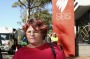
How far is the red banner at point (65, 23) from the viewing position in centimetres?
2347

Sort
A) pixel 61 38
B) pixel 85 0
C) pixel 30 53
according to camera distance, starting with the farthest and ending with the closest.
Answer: pixel 85 0
pixel 61 38
pixel 30 53

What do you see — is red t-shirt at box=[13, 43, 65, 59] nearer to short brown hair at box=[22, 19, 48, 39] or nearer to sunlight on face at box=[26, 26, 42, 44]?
sunlight on face at box=[26, 26, 42, 44]

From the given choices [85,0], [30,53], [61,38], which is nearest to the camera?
[30,53]

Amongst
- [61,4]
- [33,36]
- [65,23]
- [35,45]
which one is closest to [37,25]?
[33,36]

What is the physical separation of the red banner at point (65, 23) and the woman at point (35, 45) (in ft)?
62.4

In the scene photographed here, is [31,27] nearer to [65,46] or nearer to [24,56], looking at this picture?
[24,56]

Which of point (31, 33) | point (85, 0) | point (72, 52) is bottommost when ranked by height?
point (72, 52)

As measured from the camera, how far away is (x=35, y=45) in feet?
14.2

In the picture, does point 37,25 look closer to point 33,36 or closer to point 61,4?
point 33,36

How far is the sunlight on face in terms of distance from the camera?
4.27 metres

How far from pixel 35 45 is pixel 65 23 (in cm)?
1950

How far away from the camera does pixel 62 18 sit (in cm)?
2380

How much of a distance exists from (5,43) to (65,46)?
9301mm

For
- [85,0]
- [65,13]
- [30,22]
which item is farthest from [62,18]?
[30,22]
